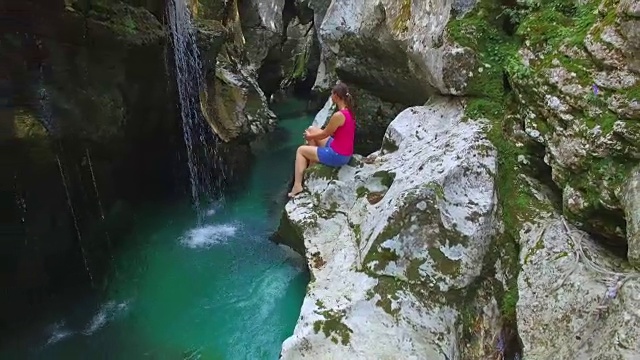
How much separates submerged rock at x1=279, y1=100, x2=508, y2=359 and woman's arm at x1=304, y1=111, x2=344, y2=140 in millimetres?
1228

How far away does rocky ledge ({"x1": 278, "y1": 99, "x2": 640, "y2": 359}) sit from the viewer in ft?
16.3

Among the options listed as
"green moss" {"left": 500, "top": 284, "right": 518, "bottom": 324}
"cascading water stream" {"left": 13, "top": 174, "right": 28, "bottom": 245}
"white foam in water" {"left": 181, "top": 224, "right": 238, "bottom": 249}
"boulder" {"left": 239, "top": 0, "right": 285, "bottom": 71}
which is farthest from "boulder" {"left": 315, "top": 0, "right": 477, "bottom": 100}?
"boulder" {"left": 239, "top": 0, "right": 285, "bottom": 71}

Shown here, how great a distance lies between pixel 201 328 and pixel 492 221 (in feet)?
15.0

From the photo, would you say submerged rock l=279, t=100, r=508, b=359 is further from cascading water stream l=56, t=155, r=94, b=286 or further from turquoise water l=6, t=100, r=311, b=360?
cascading water stream l=56, t=155, r=94, b=286

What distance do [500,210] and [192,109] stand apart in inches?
377

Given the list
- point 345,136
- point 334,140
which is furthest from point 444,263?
point 334,140

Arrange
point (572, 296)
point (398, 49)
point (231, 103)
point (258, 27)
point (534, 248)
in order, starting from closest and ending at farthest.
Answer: point (572, 296)
point (534, 248)
point (398, 49)
point (231, 103)
point (258, 27)

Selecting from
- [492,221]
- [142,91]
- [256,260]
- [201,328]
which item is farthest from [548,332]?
[142,91]

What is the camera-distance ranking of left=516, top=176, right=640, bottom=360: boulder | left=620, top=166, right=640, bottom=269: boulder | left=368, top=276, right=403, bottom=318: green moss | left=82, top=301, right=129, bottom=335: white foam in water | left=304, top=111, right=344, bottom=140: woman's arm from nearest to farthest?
left=516, top=176, right=640, bottom=360: boulder < left=620, top=166, right=640, bottom=269: boulder < left=368, top=276, right=403, bottom=318: green moss < left=304, top=111, right=344, bottom=140: woman's arm < left=82, top=301, right=129, bottom=335: white foam in water

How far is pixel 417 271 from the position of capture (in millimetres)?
5969

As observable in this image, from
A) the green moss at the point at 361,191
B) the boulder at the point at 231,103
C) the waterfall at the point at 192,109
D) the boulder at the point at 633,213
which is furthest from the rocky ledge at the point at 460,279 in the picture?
the boulder at the point at 231,103

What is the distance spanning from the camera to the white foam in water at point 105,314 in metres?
8.12

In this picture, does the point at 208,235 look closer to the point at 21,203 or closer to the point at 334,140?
the point at 21,203

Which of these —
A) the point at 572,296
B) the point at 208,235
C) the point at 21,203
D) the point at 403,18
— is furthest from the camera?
the point at 208,235
